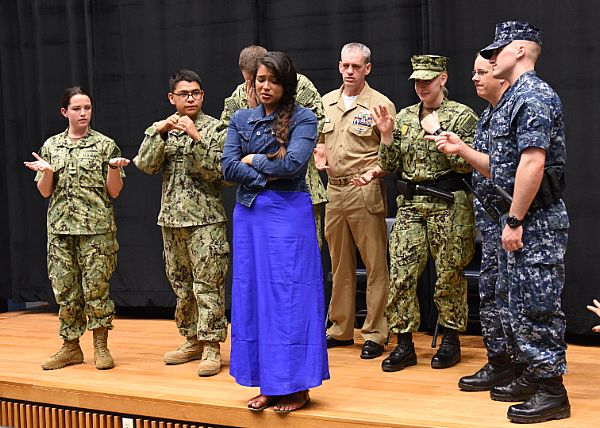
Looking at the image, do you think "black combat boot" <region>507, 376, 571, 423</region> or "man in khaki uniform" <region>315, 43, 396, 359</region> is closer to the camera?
"black combat boot" <region>507, 376, 571, 423</region>

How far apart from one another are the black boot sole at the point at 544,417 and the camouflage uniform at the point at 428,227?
1.06 m

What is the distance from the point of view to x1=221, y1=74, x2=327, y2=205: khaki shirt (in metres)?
4.66

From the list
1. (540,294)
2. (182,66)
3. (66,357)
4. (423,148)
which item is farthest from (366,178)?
(182,66)

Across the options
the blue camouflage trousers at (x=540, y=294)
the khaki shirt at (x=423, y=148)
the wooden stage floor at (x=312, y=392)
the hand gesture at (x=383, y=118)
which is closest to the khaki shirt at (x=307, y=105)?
the hand gesture at (x=383, y=118)

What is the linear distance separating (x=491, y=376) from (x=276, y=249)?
1.20 m

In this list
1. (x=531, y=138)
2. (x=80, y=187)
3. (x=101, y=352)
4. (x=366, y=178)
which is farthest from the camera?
(x=101, y=352)

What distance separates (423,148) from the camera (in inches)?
187

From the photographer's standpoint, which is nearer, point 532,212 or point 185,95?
point 532,212

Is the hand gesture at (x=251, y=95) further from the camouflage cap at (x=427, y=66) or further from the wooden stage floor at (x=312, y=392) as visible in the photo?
the wooden stage floor at (x=312, y=392)

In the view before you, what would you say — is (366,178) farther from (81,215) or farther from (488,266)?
(81,215)

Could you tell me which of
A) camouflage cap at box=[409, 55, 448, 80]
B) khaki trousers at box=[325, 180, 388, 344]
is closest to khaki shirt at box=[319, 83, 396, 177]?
khaki trousers at box=[325, 180, 388, 344]

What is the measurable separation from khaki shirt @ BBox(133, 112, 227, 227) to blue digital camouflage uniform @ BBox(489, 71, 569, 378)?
5.02 ft

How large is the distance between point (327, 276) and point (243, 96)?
1.57 metres

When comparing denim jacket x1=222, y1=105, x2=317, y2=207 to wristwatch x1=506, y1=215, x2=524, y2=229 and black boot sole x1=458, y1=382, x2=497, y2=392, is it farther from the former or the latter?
black boot sole x1=458, y1=382, x2=497, y2=392
